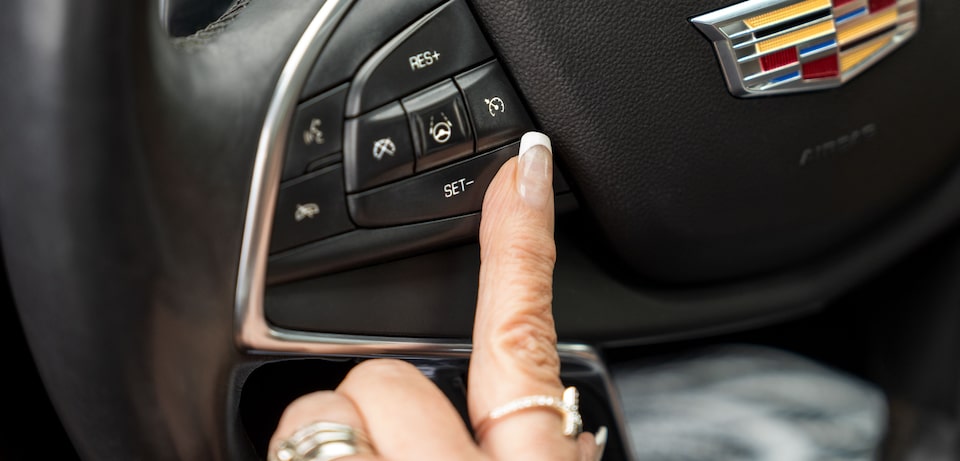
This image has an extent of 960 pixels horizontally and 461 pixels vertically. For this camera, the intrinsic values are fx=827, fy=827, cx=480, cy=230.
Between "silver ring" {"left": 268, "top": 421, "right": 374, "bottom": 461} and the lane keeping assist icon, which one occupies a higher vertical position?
the lane keeping assist icon

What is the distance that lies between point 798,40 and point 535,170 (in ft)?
0.71

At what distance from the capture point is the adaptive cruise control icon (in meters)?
0.56

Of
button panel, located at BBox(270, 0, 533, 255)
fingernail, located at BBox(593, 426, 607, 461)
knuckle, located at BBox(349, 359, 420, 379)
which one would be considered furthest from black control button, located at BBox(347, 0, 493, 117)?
fingernail, located at BBox(593, 426, 607, 461)

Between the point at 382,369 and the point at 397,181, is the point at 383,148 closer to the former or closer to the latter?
the point at 397,181

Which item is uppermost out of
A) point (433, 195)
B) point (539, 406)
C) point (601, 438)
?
point (433, 195)

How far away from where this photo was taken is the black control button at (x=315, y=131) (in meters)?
0.46

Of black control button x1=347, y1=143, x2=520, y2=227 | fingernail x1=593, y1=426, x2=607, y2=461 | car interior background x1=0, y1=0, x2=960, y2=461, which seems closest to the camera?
car interior background x1=0, y1=0, x2=960, y2=461

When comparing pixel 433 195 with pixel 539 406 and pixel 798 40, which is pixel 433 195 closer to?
pixel 539 406

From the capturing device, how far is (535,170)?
535 millimetres

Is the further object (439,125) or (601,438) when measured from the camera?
(601,438)

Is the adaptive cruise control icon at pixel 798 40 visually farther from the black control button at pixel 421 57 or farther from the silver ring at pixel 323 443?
the silver ring at pixel 323 443

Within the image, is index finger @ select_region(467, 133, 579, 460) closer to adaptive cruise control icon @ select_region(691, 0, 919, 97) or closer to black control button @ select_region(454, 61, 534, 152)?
black control button @ select_region(454, 61, 534, 152)

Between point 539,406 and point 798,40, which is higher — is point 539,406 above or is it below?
below

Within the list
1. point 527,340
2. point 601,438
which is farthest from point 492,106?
point 601,438
